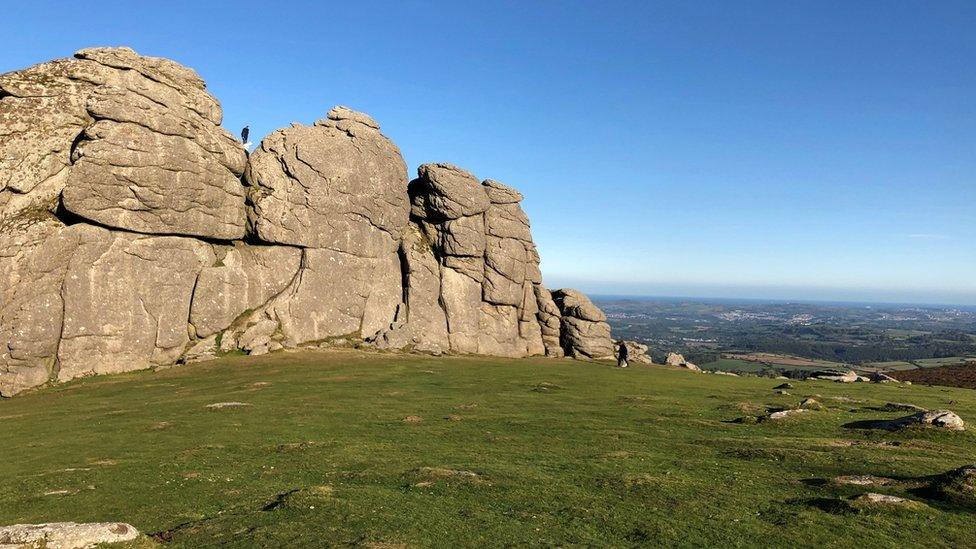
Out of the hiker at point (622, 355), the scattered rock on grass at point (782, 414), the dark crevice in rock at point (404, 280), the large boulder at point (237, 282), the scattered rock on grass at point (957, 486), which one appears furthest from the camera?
the dark crevice in rock at point (404, 280)

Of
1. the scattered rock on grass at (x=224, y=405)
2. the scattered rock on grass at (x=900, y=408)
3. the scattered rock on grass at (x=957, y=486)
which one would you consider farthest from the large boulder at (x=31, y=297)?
the scattered rock on grass at (x=900, y=408)

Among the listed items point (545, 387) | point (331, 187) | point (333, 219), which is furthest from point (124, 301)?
point (545, 387)

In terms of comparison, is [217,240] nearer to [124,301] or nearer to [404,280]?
[124,301]

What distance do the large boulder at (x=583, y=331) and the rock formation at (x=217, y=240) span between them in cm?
30

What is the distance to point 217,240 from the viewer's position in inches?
3162

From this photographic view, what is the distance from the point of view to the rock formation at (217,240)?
6525 centimetres

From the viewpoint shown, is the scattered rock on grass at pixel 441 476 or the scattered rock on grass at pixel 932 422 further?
the scattered rock on grass at pixel 932 422

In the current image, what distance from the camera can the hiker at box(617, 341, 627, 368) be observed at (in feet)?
290

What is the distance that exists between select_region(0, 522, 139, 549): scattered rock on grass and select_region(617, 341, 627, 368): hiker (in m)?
77.0

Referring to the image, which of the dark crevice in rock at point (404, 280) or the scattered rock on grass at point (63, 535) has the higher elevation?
the dark crevice in rock at point (404, 280)

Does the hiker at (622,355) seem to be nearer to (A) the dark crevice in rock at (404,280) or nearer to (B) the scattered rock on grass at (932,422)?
(A) the dark crevice in rock at (404,280)

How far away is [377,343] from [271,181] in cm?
2795

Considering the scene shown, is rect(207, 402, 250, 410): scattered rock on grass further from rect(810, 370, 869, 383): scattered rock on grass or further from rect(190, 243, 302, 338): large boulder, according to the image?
rect(810, 370, 869, 383): scattered rock on grass

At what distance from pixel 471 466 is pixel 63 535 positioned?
16568 millimetres
